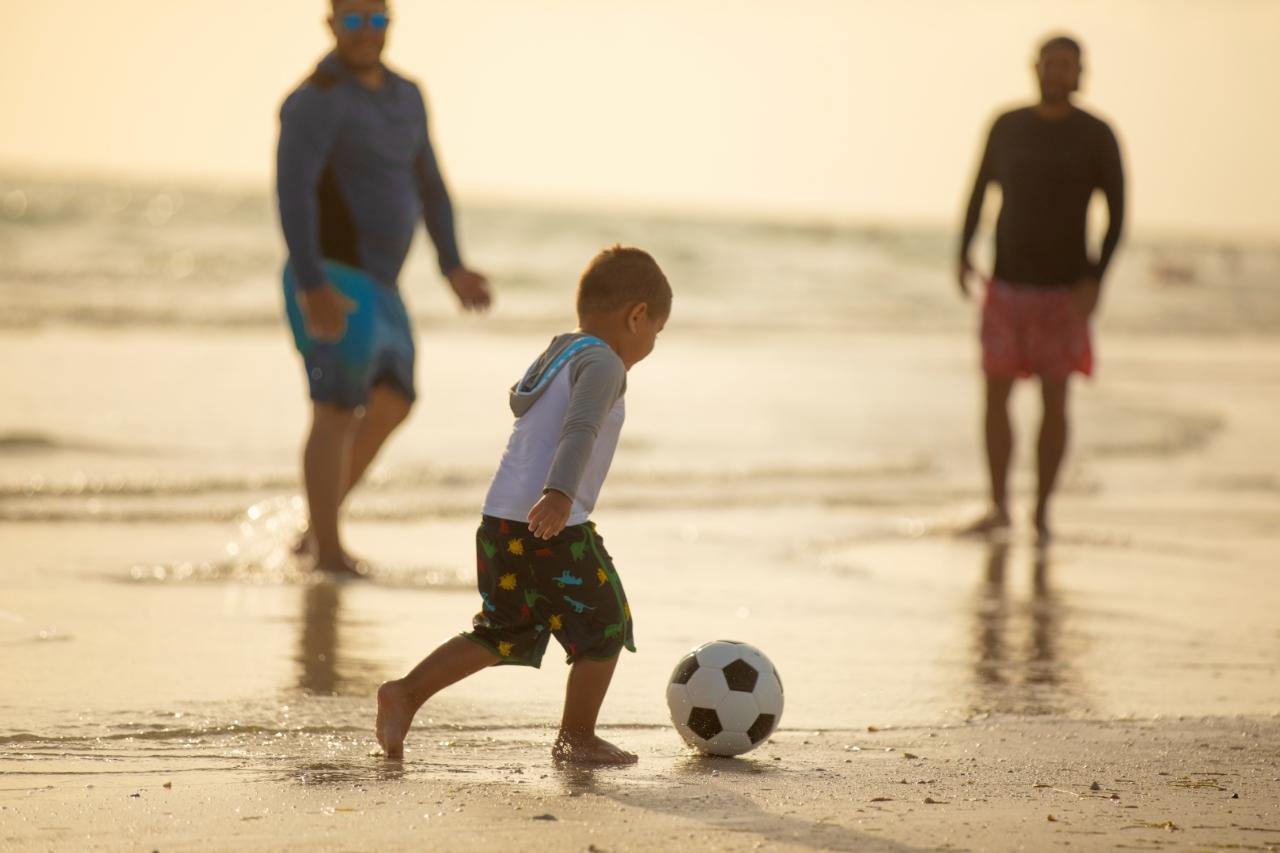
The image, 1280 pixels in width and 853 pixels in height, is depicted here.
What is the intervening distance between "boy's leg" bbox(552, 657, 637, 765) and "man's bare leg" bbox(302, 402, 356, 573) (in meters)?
2.33

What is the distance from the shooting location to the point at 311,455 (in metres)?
5.89

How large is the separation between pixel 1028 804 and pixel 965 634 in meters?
2.03

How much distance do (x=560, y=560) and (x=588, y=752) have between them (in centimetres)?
39

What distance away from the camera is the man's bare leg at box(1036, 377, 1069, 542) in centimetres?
762

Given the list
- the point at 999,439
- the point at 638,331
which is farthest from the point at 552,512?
the point at 999,439

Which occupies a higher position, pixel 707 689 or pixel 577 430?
pixel 577 430

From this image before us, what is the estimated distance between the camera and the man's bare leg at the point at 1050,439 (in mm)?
7621

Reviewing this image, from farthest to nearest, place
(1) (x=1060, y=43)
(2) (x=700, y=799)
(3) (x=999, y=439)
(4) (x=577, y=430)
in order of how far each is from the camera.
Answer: (3) (x=999, y=439)
(1) (x=1060, y=43)
(4) (x=577, y=430)
(2) (x=700, y=799)

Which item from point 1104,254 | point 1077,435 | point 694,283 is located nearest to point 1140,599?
point 1104,254

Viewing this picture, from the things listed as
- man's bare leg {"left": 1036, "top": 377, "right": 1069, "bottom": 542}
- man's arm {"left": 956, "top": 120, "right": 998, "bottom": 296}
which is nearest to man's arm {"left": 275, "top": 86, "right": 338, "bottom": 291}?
man's arm {"left": 956, "top": 120, "right": 998, "bottom": 296}

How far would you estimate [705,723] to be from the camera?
384 cm

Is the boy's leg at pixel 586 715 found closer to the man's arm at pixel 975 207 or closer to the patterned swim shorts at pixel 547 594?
the patterned swim shorts at pixel 547 594

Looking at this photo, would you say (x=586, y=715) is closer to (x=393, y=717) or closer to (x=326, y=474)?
(x=393, y=717)

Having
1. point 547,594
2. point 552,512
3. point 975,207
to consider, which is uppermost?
point 975,207
